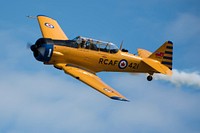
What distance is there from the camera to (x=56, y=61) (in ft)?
83.7

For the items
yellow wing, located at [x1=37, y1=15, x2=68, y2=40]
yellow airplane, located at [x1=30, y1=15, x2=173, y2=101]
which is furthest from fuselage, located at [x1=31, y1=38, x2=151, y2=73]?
yellow wing, located at [x1=37, y1=15, x2=68, y2=40]

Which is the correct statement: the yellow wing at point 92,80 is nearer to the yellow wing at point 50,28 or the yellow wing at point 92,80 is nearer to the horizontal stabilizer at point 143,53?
the yellow wing at point 50,28

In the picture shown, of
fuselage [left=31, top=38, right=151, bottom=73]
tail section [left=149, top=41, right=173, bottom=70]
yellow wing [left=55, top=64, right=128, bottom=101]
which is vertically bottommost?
yellow wing [left=55, top=64, right=128, bottom=101]

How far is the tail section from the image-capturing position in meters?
29.5

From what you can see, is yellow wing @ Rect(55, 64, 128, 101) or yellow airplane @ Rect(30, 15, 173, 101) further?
yellow airplane @ Rect(30, 15, 173, 101)

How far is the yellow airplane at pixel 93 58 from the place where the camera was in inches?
979

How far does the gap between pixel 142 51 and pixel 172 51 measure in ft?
6.66

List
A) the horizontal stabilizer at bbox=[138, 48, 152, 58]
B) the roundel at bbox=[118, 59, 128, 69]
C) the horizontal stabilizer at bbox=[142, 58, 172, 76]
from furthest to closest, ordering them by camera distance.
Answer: the horizontal stabilizer at bbox=[138, 48, 152, 58] < the horizontal stabilizer at bbox=[142, 58, 172, 76] < the roundel at bbox=[118, 59, 128, 69]

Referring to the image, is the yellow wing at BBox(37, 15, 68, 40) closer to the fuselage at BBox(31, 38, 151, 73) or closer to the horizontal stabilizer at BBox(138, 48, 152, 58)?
the fuselage at BBox(31, 38, 151, 73)

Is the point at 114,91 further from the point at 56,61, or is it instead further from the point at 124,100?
the point at 56,61

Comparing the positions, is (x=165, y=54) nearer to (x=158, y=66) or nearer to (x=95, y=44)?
(x=158, y=66)

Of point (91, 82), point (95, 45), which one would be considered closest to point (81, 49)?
point (95, 45)

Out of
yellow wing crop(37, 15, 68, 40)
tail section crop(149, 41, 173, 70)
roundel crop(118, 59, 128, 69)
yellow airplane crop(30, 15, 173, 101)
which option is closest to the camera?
yellow airplane crop(30, 15, 173, 101)

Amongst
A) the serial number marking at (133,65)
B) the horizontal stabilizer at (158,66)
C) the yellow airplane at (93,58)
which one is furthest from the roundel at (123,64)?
the horizontal stabilizer at (158,66)
